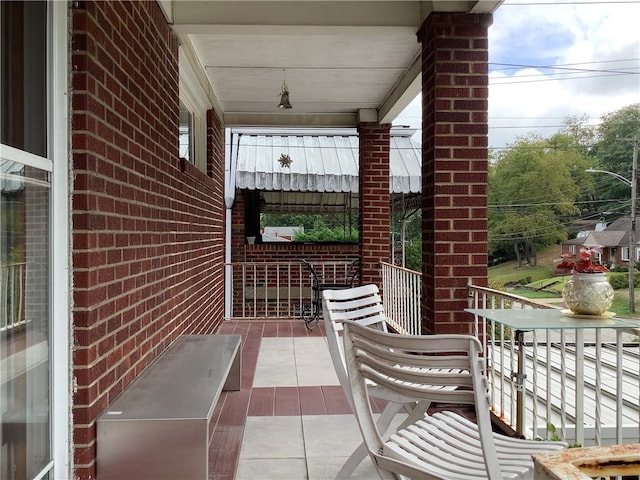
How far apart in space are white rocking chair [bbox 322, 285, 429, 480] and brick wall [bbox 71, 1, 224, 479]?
945 millimetres

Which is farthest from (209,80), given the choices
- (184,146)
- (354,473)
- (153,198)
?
(354,473)

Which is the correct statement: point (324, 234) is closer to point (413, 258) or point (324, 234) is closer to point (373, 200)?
point (413, 258)

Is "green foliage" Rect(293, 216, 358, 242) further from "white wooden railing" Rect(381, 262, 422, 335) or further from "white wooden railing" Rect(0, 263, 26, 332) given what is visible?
"white wooden railing" Rect(0, 263, 26, 332)

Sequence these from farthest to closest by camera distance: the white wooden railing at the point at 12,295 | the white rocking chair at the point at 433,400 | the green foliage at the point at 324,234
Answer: the green foliage at the point at 324,234 < the white wooden railing at the point at 12,295 < the white rocking chair at the point at 433,400

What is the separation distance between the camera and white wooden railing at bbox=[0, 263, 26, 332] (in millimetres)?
1616

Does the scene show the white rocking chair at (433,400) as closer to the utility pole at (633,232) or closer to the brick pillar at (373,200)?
the brick pillar at (373,200)

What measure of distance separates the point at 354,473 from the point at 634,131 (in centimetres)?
1773

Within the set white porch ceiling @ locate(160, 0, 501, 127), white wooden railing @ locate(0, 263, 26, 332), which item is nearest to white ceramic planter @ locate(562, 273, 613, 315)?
white porch ceiling @ locate(160, 0, 501, 127)

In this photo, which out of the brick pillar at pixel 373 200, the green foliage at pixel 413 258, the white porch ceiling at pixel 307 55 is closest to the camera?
the white porch ceiling at pixel 307 55

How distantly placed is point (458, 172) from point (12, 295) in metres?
2.56

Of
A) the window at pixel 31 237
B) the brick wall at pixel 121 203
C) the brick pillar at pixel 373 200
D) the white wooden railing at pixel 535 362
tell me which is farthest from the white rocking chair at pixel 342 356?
the brick pillar at pixel 373 200

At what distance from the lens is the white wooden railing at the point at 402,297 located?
17.9 feet

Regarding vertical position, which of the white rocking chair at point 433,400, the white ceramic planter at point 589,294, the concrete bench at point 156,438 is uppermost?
the white ceramic planter at point 589,294

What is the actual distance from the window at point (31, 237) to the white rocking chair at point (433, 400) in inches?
40.7
